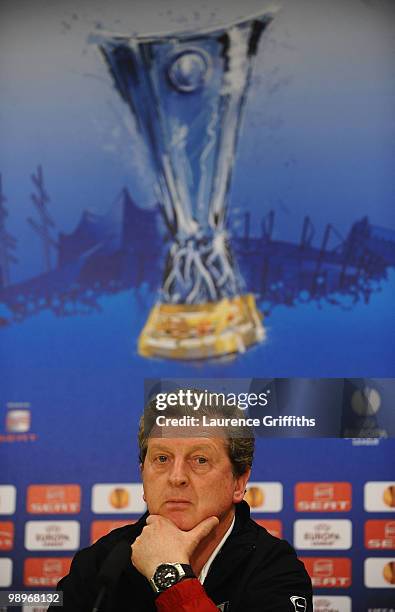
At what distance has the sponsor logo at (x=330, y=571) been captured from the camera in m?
1.98

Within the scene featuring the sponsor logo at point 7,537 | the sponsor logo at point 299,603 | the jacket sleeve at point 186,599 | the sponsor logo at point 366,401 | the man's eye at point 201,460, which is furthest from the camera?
the sponsor logo at point 7,537

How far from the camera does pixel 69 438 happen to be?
6.64 feet

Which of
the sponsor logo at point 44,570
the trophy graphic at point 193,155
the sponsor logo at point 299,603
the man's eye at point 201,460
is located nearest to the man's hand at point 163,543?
the man's eye at point 201,460

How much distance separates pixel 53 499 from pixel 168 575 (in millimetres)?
487

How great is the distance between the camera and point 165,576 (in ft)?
5.41

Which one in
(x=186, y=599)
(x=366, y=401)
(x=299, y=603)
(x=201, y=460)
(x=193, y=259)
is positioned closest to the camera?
(x=186, y=599)

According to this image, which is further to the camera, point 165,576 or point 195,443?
point 195,443

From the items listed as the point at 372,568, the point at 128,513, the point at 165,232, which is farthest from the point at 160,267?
the point at 372,568

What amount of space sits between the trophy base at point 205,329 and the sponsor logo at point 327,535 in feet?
1.56

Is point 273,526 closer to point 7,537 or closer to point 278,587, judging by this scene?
point 278,587

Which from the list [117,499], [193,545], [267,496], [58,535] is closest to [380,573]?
[267,496]

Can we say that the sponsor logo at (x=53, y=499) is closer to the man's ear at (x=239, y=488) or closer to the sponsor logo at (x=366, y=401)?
the man's ear at (x=239, y=488)

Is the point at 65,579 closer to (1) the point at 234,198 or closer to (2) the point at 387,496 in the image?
(2) the point at 387,496

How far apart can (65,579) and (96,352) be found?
555 millimetres
